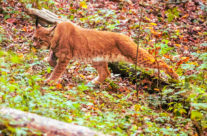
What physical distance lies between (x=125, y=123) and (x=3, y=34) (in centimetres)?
473

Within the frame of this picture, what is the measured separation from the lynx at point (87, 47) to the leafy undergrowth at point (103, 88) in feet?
1.02

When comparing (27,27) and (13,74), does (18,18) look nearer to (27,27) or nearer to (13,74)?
(27,27)

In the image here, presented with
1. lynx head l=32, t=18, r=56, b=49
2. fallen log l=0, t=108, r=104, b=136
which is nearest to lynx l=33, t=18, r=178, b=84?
lynx head l=32, t=18, r=56, b=49

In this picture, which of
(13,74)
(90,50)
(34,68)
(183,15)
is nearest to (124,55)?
(90,50)

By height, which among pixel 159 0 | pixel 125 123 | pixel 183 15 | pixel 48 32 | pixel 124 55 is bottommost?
pixel 125 123

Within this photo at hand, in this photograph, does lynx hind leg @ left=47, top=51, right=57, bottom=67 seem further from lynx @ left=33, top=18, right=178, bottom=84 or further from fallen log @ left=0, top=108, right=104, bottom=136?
fallen log @ left=0, top=108, right=104, bottom=136

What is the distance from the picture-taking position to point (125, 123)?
160 inches

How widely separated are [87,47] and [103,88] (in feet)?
3.63

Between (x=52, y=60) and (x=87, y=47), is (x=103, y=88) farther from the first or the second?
A: (x=52, y=60)

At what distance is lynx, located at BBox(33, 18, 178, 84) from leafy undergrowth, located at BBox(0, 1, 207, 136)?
1.02 ft

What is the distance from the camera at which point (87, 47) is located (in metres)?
6.67

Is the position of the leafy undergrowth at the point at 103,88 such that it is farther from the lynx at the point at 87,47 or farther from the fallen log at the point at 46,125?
the lynx at the point at 87,47

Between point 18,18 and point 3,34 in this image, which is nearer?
point 3,34

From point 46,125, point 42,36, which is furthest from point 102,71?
point 46,125
